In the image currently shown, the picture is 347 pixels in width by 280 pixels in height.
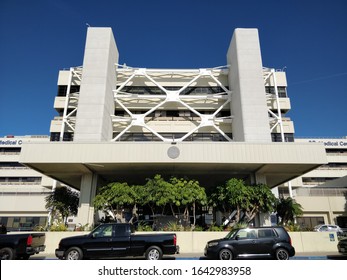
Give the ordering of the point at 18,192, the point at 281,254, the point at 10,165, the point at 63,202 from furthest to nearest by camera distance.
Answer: the point at 10,165, the point at 18,192, the point at 63,202, the point at 281,254

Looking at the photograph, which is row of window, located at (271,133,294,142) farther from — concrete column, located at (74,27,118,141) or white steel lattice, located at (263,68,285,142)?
concrete column, located at (74,27,118,141)

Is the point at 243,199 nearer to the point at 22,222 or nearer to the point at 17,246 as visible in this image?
the point at 17,246

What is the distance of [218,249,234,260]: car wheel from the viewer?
1209 centimetres

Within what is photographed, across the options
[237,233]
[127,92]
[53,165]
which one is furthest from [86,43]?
[237,233]

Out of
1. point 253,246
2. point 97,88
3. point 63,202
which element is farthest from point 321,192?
point 63,202

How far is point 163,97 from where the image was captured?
38.2m

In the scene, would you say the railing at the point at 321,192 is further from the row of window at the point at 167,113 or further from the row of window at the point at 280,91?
the row of window at the point at 167,113

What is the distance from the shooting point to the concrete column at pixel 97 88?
1288 inches

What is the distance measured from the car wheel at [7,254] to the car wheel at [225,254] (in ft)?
29.9

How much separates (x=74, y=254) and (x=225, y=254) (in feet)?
21.7

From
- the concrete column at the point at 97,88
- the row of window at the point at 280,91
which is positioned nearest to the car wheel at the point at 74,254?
the concrete column at the point at 97,88

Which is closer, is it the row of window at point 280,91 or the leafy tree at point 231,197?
the leafy tree at point 231,197
